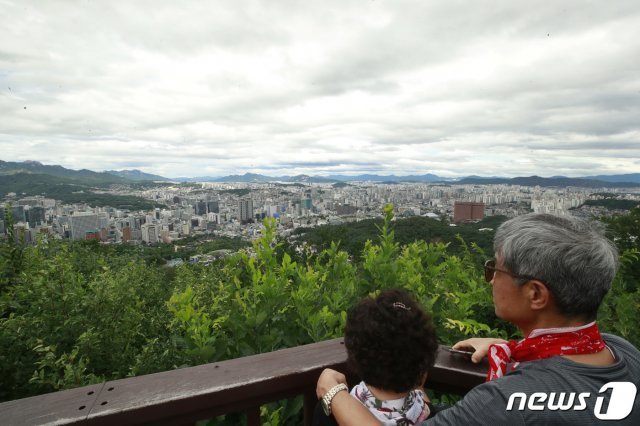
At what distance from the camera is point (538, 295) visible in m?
1.34

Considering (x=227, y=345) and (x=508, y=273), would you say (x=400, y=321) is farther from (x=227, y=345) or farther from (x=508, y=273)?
(x=227, y=345)

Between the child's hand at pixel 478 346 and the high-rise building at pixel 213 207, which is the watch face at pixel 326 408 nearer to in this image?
the child's hand at pixel 478 346

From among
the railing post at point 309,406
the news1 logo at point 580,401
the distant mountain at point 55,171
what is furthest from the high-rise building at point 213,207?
the distant mountain at point 55,171

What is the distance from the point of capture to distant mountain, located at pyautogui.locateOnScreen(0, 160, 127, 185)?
105944mm

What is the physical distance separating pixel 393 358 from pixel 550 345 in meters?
0.59

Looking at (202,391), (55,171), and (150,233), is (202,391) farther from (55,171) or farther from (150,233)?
(55,171)

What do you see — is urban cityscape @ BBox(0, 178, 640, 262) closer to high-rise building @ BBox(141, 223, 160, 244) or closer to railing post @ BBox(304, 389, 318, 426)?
high-rise building @ BBox(141, 223, 160, 244)

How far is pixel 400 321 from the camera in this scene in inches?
59.1

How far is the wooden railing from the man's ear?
1.17ft

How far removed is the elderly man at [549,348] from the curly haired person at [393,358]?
0.54 feet

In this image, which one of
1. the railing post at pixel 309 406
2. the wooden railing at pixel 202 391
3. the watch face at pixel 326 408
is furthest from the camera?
the railing post at pixel 309 406

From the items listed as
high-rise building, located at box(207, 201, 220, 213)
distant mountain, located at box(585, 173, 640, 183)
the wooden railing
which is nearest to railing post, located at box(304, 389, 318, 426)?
the wooden railing

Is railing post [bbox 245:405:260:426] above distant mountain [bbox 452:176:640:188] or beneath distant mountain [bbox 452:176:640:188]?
beneath

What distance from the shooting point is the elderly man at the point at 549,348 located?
1068mm
